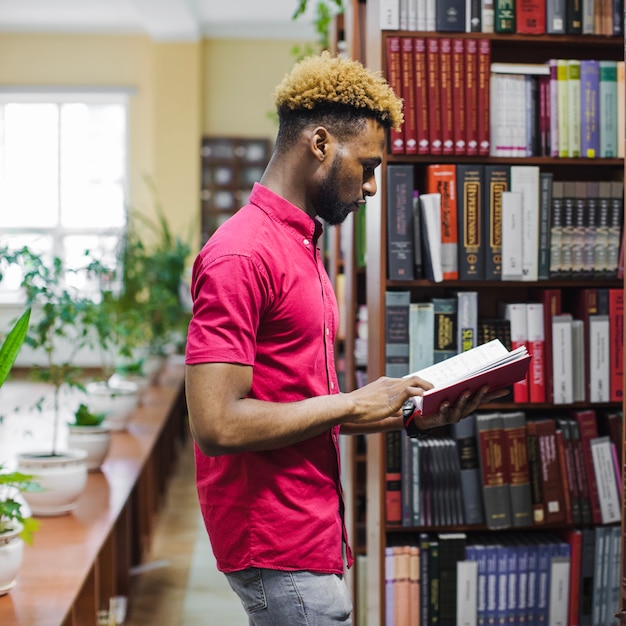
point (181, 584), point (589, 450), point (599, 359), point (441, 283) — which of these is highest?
point (441, 283)

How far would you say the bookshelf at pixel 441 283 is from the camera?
2537mm

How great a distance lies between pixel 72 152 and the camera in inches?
365

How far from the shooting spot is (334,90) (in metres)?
1.49

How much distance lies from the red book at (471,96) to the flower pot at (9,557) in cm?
151

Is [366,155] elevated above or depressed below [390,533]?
above

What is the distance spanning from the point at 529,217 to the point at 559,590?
3.51ft

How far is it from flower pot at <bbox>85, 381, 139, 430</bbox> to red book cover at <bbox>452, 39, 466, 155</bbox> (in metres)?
2.04

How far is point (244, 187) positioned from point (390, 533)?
258 inches

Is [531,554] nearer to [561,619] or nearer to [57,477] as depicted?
[561,619]

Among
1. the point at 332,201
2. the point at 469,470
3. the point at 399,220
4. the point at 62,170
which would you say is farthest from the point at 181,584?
the point at 62,170

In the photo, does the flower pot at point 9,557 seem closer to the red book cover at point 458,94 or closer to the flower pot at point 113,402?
the red book cover at point 458,94

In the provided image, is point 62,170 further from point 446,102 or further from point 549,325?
point 549,325

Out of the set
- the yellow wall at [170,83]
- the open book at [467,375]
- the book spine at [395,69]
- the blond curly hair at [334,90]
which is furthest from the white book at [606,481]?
the yellow wall at [170,83]

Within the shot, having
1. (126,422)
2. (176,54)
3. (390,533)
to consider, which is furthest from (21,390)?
(390,533)
